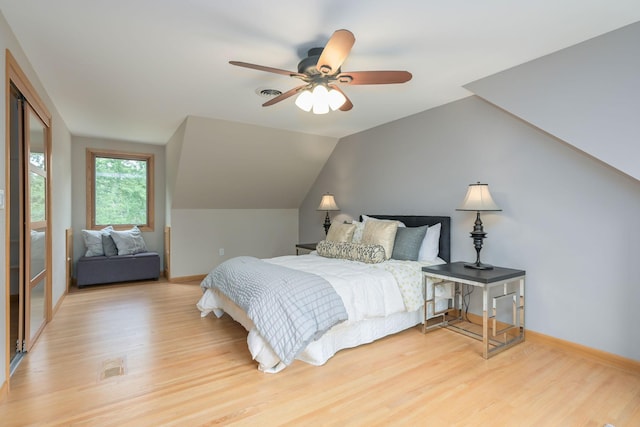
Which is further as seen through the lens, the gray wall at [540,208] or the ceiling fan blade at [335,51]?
the gray wall at [540,208]

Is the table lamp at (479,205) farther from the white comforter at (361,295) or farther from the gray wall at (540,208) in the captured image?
the white comforter at (361,295)

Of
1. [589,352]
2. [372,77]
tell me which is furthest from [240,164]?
[589,352]

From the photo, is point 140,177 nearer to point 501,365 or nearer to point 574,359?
point 501,365

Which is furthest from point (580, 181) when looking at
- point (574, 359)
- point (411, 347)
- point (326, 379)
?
point (326, 379)

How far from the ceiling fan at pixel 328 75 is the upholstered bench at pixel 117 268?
4.23 metres

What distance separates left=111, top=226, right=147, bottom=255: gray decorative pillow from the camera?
542 centimetres

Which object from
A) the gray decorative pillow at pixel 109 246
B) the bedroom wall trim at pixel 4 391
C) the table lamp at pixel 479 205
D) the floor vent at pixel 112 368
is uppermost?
the table lamp at pixel 479 205

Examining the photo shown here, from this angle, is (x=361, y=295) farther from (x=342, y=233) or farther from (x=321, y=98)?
(x=321, y=98)

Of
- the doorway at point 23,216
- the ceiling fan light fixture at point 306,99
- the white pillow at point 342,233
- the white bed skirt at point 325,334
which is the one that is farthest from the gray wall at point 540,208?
the doorway at point 23,216

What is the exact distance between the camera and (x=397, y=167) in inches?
172

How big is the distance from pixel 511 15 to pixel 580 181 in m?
1.50

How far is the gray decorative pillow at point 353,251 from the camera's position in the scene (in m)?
3.49

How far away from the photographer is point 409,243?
3.65m

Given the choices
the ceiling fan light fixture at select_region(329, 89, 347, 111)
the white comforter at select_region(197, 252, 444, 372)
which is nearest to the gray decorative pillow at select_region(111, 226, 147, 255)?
the white comforter at select_region(197, 252, 444, 372)
